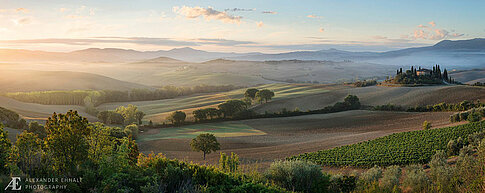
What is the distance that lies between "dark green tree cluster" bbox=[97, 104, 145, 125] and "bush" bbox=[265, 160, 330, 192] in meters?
51.1

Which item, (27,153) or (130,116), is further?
(130,116)

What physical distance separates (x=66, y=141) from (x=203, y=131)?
41053mm

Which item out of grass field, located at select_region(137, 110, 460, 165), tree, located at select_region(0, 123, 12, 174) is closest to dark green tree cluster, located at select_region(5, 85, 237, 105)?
grass field, located at select_region(137, 110, 460, 165)

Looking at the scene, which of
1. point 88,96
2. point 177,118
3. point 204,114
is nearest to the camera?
point 177,118

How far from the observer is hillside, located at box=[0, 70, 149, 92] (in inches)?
4957

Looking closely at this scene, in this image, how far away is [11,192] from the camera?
30.9ft

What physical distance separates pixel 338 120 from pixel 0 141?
52.6 m

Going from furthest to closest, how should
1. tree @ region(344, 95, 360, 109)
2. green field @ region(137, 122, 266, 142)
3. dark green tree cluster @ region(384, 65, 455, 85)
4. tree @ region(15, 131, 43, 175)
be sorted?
dark green tree cluster @ region(384, 65, 455, 85) → tree @ region(344, 95, 360, 109) → green field @ region(137, 122, 266, 142) → tree @ region(15, 131, 43, 175)

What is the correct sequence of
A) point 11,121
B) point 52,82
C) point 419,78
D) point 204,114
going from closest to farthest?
point 11,121 < point 204,114 < point 419,78 < point 52,82

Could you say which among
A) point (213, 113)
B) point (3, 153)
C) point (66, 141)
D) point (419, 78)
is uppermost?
point (419, 78)

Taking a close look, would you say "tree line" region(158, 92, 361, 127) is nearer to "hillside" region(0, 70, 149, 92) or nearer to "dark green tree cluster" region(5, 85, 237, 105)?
"dark green tree cluster" region(5, 85, 237, 105)

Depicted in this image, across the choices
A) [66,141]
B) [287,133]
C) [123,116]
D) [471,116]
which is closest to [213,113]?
[123,116]

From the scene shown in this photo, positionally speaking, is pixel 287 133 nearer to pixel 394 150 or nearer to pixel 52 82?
pixel 394 150

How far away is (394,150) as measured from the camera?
30016 mm
